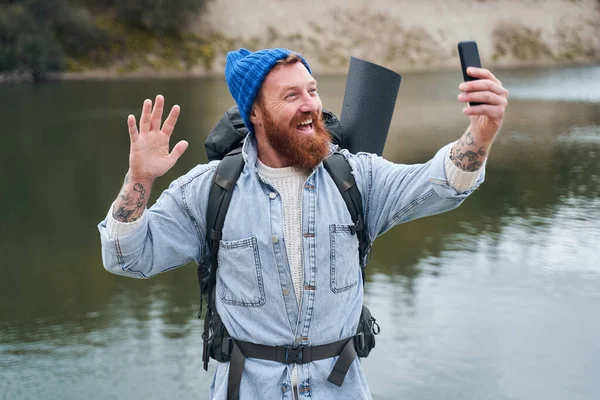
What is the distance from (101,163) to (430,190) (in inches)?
663

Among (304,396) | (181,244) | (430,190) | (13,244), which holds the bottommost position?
(13,244)

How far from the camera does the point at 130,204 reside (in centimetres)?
262

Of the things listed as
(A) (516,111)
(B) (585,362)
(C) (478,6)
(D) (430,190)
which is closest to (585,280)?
(B) (585,362)

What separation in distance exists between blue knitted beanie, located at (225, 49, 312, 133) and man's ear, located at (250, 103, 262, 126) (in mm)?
12

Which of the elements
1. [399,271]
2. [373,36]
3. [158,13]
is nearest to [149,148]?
[399,271]

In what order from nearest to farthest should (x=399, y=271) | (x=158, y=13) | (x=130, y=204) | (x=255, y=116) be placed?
(x=130, y=204) → (x=255, y=116) → (x=399, y=271) → (x=158, y=13)

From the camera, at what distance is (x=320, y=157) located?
2.79m

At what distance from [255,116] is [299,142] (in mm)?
A: 273

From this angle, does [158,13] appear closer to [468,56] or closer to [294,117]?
[294,117]

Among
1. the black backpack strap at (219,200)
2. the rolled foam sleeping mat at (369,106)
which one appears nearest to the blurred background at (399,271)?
the rolled foam sleeping mat at (369,106)

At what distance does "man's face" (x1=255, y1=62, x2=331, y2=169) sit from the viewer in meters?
2.79

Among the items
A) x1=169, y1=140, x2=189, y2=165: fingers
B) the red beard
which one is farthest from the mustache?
x1=169, y1=140, x2=189, y2=165: fingers

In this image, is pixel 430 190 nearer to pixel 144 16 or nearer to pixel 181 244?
pixel 181 244

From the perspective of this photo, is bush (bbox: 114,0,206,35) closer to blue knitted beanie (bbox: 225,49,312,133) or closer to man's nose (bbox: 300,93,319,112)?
blue knitted beanie (bbox: 225,49,312,133)
